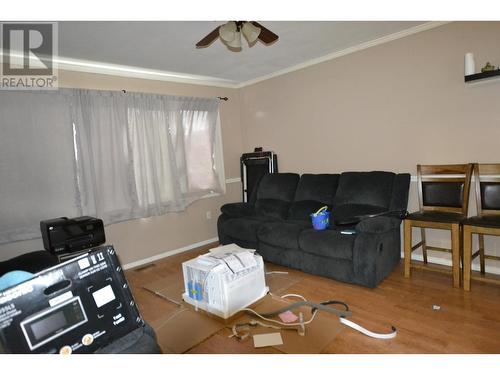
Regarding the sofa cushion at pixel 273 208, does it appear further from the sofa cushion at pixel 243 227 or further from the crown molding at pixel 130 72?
the crown molding at pixel 130 72

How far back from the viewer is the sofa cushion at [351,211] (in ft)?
9.60

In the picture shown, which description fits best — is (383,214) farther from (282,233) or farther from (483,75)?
(483,75)

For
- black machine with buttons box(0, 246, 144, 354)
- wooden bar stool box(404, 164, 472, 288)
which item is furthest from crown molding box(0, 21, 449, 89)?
black machine with buttons box(0, 246, 144, 354)

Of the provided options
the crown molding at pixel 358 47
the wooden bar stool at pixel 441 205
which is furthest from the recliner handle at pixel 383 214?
the crown molding at pixel 358 47

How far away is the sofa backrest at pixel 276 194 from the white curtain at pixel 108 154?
30.5 inches

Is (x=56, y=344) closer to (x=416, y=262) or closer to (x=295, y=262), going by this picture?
(x=295, y=262)

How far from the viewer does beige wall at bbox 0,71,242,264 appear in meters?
3.31

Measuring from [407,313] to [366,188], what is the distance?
129 cm

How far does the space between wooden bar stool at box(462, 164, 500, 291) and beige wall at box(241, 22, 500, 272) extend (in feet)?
0.58

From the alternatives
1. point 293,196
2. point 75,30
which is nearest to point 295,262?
point 293,196

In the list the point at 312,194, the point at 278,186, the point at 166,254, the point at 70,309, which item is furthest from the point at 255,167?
the point at 70,309

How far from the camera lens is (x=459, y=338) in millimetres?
1888

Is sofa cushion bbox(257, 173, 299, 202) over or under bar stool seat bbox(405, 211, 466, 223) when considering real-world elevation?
over

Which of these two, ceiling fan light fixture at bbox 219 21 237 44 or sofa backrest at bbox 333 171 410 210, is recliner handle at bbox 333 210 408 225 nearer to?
sofa backrest at bbox 333 171 410 210
